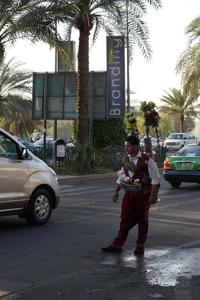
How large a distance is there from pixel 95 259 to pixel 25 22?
52.2 feet

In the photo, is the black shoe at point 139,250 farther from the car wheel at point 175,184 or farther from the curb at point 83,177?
the curb at point 83,177

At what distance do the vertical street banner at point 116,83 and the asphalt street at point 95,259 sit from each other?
13.5 metres

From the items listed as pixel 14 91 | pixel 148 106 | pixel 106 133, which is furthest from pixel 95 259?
pixel 14 91

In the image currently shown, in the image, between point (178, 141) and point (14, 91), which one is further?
point (178, 141)

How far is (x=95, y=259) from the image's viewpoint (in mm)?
7785

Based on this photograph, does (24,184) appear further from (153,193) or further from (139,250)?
(153,193)

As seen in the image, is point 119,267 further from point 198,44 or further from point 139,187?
point 198,44

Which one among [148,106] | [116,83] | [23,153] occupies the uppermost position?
[116,83]

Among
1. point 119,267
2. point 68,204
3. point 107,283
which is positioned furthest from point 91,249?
point 68,204

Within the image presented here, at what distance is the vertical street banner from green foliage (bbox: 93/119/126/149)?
1013 millimetres

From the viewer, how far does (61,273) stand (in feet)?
22.7

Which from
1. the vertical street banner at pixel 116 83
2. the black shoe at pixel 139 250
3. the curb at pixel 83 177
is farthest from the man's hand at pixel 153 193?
the vertical street banner at pixel 116 83

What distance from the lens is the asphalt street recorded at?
6.16m

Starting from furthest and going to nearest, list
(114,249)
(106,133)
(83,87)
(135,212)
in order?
(106,133)
(83,87)
(114,249)
(135,212)
